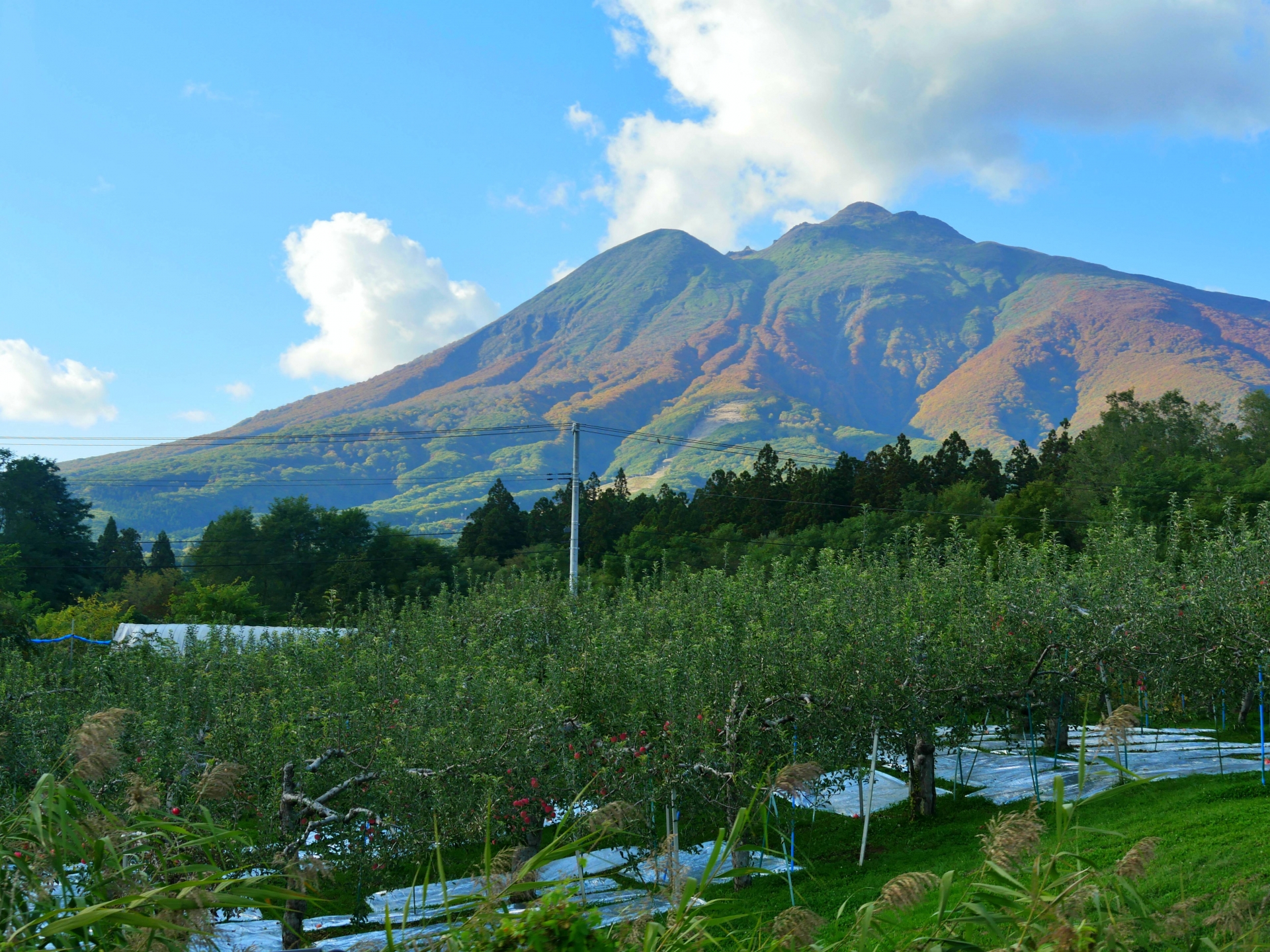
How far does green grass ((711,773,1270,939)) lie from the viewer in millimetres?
9281

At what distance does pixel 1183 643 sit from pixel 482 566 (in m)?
35.1

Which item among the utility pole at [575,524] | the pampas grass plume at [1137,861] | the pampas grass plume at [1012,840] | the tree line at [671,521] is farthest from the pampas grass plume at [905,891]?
the tree line at [671,521]

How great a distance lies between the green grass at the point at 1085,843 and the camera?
9281 millimetres

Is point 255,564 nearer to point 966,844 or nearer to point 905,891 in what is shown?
point 966,844

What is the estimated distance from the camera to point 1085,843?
33.7ft

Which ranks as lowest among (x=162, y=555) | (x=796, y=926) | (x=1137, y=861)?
(x=162, y=555)

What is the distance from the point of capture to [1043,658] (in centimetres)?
1416

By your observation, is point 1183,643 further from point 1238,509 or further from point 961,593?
point 1238,509

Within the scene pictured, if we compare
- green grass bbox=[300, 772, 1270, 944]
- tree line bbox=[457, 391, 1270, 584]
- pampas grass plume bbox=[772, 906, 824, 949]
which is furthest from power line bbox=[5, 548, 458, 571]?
pampas grass plume bbox=[772, 906, 824, 949]

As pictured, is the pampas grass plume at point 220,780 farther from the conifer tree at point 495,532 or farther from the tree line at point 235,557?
the conifer tree at point 495,532

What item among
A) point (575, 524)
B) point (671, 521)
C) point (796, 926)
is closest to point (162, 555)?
point (671, 521)

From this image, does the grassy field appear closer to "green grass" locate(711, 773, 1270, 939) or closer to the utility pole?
"green grass" locate(711, 773, 1270, 939)

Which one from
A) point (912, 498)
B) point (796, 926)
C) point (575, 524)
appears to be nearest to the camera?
point (796, 926)

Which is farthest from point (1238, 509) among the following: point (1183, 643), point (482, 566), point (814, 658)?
point (482, 566)
